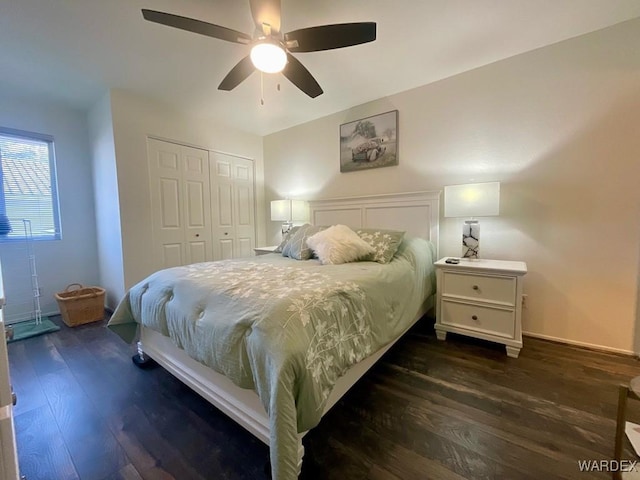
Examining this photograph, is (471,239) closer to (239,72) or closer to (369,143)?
(369,143)

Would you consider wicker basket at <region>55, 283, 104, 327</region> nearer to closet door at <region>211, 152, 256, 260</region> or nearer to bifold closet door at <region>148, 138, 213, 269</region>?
bifold closet door at <region>148, 138, 213, 269</region>

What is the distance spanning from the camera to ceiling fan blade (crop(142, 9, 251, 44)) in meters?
1.45

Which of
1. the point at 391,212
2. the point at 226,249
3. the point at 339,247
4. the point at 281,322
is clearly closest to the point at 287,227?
the point at 226,249

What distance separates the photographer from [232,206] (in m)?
3.95

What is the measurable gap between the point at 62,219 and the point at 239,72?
2923 millimetres

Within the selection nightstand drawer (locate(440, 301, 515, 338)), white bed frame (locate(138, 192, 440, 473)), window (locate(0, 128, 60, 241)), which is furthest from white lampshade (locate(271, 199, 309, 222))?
window (locate(0, 128, 60, 241))

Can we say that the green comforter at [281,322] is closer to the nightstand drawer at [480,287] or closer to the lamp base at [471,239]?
the nightstand drawer at [480,287]

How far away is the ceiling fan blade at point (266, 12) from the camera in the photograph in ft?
5.02

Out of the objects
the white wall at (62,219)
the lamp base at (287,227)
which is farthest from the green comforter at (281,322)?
the white wall at (62,219)

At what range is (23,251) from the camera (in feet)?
9.46

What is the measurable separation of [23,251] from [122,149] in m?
1.59

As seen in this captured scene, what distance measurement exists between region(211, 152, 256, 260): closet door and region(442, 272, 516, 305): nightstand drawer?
297 cm

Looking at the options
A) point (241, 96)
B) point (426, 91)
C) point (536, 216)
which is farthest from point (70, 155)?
point (536, 216)

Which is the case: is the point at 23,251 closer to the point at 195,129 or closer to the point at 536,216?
the point at 195,129
